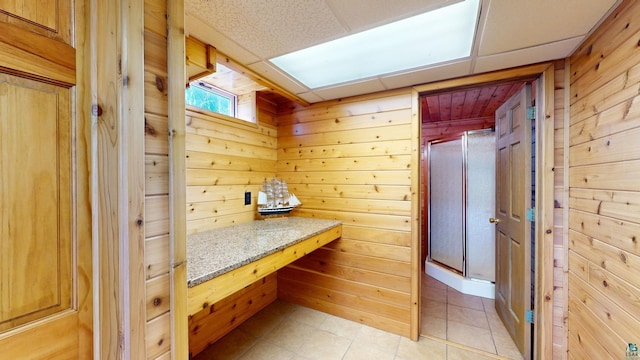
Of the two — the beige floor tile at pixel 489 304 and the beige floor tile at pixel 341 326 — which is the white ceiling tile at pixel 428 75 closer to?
the beige floor tile at pixel 341 326

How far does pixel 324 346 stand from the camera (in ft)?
6.32

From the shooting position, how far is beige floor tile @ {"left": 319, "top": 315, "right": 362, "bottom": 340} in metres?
2.09

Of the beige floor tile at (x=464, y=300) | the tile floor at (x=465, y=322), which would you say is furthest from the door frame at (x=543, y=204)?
the beige floor tile at (x=464, y=300)

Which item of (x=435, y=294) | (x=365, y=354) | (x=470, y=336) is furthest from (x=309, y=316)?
(x=435, y=294)

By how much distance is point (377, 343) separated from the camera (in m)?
1.96

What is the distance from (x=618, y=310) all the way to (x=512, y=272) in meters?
0.96

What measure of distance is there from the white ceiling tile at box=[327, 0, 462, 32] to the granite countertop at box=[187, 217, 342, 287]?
1321 millimetres

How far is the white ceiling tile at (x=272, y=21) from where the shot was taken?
112 centimetres

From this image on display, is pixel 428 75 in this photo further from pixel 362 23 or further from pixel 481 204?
pixel 481 204

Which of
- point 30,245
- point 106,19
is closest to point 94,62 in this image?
point 106,19

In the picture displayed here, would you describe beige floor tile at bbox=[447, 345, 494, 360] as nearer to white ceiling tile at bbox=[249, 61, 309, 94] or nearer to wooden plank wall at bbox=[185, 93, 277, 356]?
wooden plank wall at bbox=[185, 93, 277, 356]

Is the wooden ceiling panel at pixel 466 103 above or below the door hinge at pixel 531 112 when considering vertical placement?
above

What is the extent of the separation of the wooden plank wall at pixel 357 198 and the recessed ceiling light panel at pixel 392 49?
17.3 inches

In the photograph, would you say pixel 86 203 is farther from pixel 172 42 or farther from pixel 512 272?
pixel 512 272
